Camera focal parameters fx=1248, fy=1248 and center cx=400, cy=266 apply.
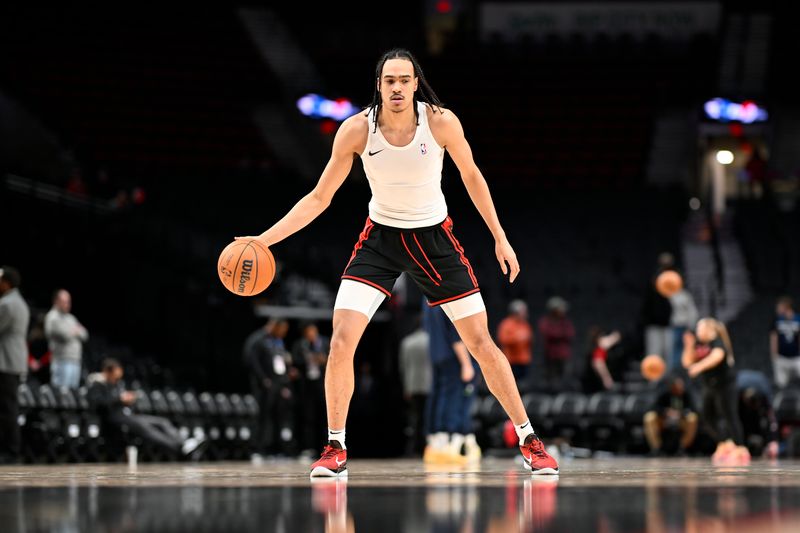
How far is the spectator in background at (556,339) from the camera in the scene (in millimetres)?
18094

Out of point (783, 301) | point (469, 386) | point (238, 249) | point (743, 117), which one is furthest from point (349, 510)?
point (743, 117)

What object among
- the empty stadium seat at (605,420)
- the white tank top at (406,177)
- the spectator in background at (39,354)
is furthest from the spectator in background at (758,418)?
the white tank top at (406,177)

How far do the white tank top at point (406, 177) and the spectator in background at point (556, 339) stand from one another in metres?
12.3

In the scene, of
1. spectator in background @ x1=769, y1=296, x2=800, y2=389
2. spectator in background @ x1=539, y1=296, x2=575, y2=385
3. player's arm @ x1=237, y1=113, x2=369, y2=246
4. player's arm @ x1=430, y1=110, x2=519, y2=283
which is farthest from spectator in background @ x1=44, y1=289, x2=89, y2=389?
spectator in background @ x1=769, y1=296, x2=800, y2=389

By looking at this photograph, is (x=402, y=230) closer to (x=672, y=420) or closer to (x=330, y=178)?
(x=330, y=178)

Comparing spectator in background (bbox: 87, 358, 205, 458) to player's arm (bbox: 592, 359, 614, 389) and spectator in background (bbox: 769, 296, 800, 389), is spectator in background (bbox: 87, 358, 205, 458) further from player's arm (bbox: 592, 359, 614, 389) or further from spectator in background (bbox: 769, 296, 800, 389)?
spectator in background (bbox: 769, 296, 800, 389)

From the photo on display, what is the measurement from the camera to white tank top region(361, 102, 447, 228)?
572 cm

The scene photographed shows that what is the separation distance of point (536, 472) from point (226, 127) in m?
22.6

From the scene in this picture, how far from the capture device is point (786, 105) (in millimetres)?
27734

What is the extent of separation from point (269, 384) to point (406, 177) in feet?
27.8

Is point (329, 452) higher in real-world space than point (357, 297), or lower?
lower

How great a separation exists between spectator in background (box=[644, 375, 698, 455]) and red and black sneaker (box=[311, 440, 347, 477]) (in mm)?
10416

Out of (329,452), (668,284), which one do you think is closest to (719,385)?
(668,284)

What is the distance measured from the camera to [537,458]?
5844 millimetres
